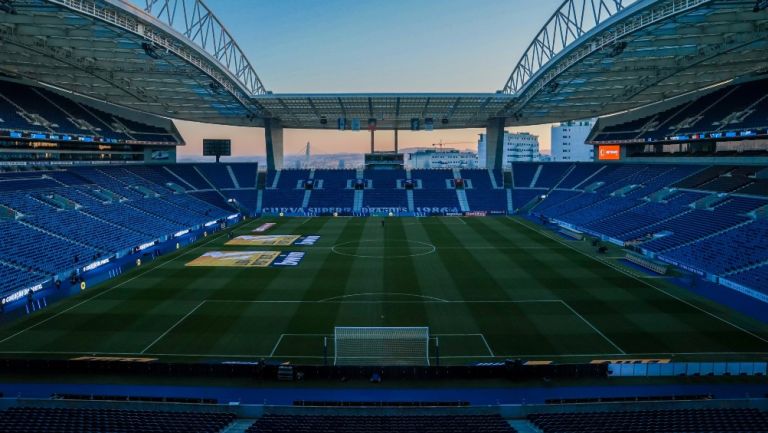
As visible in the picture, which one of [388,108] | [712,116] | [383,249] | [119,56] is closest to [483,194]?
[388,108]

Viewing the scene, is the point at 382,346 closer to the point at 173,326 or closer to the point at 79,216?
the point at 173,326

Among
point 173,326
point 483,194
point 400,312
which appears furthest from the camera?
point 483,194

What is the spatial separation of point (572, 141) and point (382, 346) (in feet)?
546

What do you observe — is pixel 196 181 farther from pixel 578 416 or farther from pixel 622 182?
pixel 578 416

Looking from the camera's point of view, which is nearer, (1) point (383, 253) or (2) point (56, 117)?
(1) point (383, 253)

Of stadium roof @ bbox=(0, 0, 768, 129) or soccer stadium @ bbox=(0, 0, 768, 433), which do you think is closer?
soccer stadium @ bbox=(0, 0, 768, 433)

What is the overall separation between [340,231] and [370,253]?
539 inches

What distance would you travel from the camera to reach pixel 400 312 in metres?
26.5

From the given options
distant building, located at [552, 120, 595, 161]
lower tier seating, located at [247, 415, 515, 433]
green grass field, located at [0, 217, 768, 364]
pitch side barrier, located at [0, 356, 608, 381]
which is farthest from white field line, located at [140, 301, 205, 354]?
distant building, located at [552, 120, 595, 161]

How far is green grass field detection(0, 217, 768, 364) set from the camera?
2181 centimetres

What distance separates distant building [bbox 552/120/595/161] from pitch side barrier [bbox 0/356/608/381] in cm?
16312

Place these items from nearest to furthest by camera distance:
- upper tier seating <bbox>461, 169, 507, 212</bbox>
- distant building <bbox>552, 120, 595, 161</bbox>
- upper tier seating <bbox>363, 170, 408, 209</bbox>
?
upper tier seating <bbox>461, 169, 507, 212</bbox>
upper tier seating <bbox>363, 170, 408, 209</bbox>
distant building <bbox>552, 120, 595, 161</bbox>

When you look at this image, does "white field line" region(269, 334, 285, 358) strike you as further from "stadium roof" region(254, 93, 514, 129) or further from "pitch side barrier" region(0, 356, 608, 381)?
"stadium roof" region(254, 93, 514, 129)

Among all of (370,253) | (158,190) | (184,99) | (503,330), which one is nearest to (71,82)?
(184,99)
